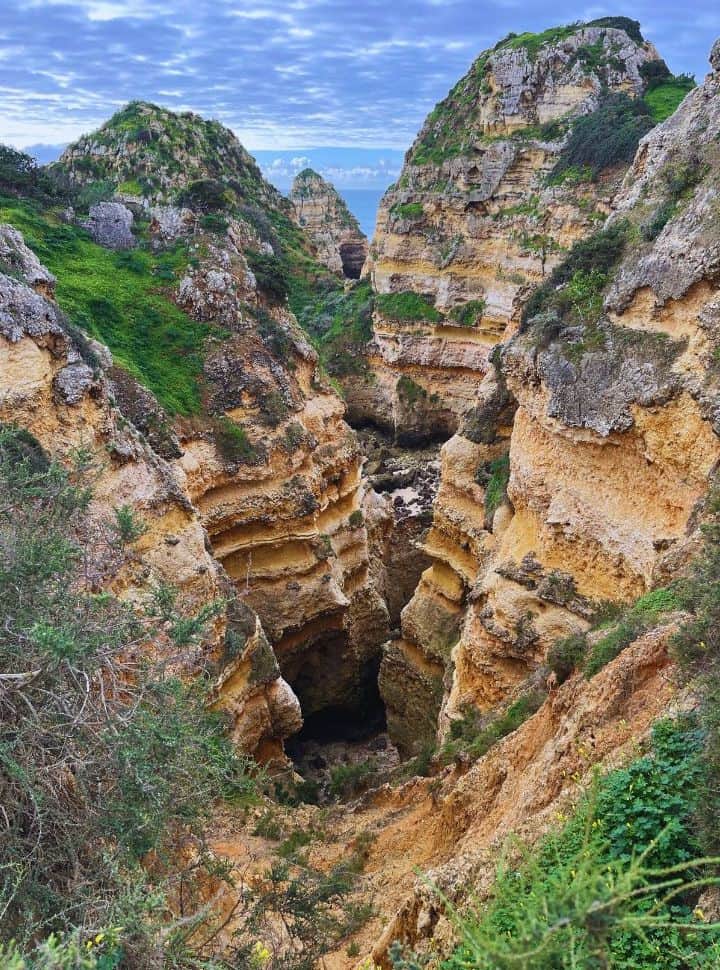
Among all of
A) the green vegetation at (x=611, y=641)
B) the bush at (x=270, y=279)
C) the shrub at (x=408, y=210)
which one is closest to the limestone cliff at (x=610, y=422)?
the green vegetation at (x=611, y=641)

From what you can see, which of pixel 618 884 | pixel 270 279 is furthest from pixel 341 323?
pixel 618 884

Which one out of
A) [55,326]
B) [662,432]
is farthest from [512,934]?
[55,326]

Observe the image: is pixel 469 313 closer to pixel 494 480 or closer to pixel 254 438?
pixel 494 480

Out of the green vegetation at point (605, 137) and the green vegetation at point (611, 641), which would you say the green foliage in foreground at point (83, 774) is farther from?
the green vegetation at point (605, 137)

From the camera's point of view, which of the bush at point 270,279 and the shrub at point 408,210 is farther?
the shrub at point 408,210

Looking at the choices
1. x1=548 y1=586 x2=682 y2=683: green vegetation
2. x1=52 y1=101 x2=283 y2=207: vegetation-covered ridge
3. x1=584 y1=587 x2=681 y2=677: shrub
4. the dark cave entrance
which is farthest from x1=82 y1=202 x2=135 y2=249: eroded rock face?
the dark cave entrance

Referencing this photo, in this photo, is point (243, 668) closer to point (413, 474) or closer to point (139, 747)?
point (139, 747)
